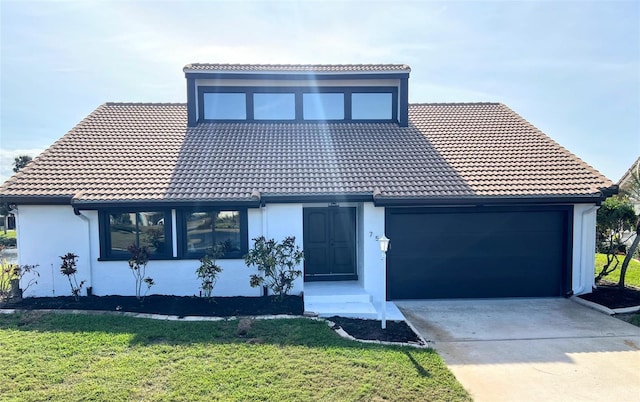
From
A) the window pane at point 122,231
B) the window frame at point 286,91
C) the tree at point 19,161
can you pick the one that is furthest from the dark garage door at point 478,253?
the tree at point 19,161

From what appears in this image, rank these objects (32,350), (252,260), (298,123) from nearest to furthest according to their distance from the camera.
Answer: (32,350) < (252,260) < (298,123)

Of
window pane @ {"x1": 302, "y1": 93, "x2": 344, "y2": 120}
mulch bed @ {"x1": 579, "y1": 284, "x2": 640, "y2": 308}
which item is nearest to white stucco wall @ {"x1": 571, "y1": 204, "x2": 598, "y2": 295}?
mulch bed @ {"x1": 579, "y1": 284, "x2": 640, "y2": 308}

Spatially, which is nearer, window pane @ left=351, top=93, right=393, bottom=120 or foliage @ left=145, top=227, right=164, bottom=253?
foliage @ left=145, top=227, right=164, bottom=253

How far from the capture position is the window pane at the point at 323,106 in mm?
14000

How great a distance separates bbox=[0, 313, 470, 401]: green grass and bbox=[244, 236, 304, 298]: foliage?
181cm

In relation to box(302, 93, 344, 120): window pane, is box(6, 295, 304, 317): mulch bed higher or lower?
lower

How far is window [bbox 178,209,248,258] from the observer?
9.90 meters

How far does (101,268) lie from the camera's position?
31.9 ft

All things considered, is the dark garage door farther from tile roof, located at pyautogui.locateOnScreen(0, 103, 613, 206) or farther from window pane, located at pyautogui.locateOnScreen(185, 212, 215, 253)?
window pane, located at pyautogui.locateOnScreen(185, 212, 215, 253)

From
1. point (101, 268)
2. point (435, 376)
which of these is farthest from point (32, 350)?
point (435, 376)

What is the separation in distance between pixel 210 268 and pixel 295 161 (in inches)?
163

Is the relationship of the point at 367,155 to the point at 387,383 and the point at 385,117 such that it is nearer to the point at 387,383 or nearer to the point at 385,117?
the point at 385,117

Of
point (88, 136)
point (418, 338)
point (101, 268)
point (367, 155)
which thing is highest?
point (88, 136)

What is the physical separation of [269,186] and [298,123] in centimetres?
462
